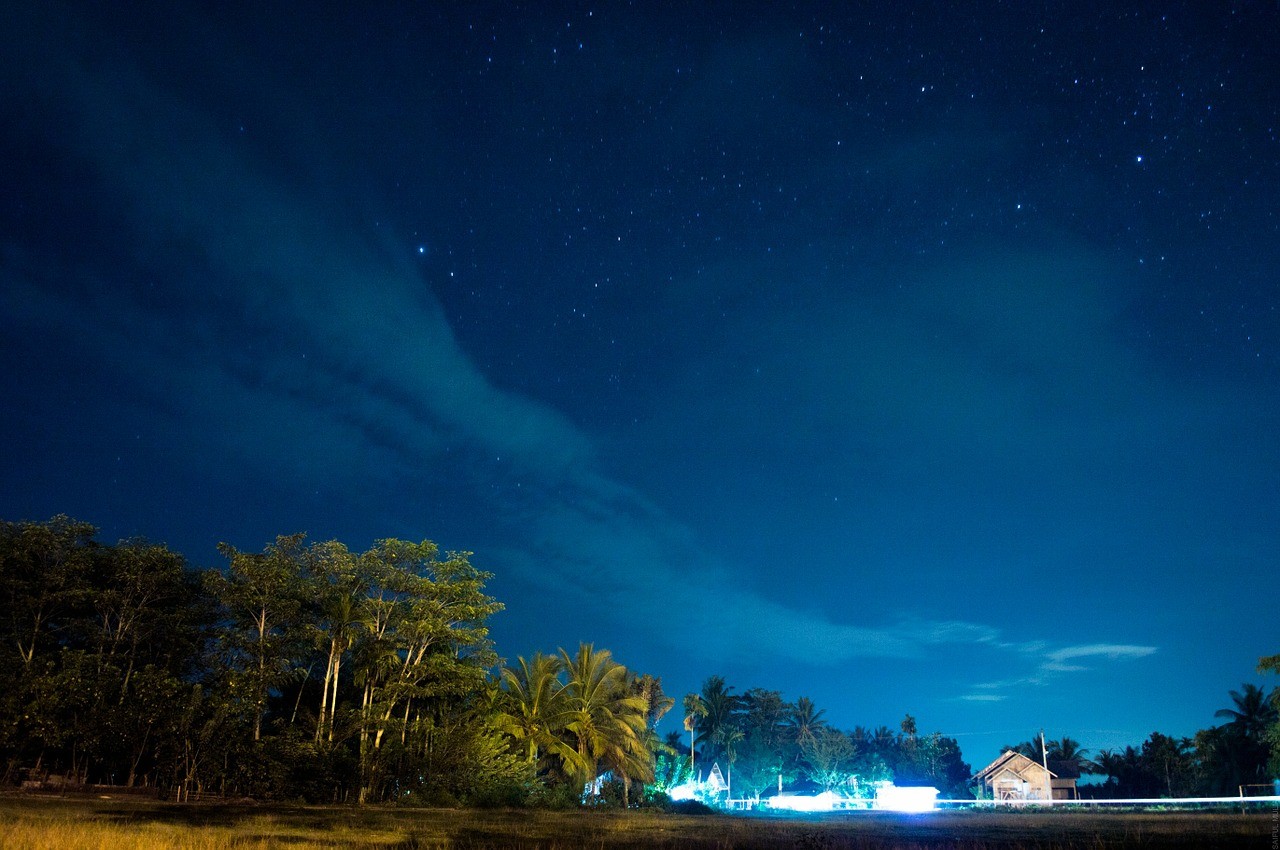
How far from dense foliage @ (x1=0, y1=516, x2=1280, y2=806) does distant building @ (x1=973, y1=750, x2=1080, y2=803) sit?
2749cm

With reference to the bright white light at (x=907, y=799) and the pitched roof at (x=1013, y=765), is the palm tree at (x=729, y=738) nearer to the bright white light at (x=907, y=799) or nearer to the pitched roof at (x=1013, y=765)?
the bright white light at (x=907, y=799)

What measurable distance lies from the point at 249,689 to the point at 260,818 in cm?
822

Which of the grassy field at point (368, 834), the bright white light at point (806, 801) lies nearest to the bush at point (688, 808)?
the grassy field at point (368, 834)

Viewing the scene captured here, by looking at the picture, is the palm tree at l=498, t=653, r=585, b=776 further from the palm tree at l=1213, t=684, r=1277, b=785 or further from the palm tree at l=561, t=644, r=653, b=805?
the palm tree at l=1213, t=684, r=1277, b=785

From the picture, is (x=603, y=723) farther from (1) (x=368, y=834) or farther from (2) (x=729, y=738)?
(2) (x=729, y=738)

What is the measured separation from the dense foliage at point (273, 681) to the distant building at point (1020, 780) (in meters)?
27.5

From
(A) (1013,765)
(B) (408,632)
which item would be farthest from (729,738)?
(B) (408,632)

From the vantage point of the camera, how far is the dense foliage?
24516 millimetres

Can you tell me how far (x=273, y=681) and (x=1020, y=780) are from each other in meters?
54.3

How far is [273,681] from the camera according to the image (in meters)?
26.8

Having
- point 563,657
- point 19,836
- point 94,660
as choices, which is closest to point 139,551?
point 94,660

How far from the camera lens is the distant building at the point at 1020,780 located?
59.7m

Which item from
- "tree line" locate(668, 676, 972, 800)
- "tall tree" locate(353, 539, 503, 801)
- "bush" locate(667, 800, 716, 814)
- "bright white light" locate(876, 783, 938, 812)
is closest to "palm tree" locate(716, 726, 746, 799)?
"tree line" locate(668, 676, 972, 800)

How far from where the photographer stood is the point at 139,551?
87.7ft
